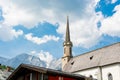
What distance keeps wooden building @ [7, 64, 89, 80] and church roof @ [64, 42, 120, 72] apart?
2418cm

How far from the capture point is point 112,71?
51.5 metres

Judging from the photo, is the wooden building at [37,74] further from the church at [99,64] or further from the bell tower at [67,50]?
the bell tower at [67,50]

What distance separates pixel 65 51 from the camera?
77.0 m

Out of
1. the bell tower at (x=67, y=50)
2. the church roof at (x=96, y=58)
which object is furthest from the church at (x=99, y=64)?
the bell tower at (x=67, y=50)

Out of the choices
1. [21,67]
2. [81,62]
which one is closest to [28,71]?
[21,67]

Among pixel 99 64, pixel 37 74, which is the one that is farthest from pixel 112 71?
pixel 37 74

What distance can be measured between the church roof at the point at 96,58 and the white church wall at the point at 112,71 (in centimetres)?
86

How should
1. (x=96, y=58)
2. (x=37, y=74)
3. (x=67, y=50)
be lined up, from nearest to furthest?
(x=37, y=74) < (x=96, y=58) < (x=67, y=50)

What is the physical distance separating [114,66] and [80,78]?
22.3m

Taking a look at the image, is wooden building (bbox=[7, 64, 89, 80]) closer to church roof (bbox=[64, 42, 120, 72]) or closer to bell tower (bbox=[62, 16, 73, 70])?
church roof (bbox=[64, 42, 120, 72])

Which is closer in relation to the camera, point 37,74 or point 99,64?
point 37,74

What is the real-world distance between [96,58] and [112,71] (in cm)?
794

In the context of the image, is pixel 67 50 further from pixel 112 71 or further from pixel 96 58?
pixel 112 71

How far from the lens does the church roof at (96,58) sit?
5361 centimetres
